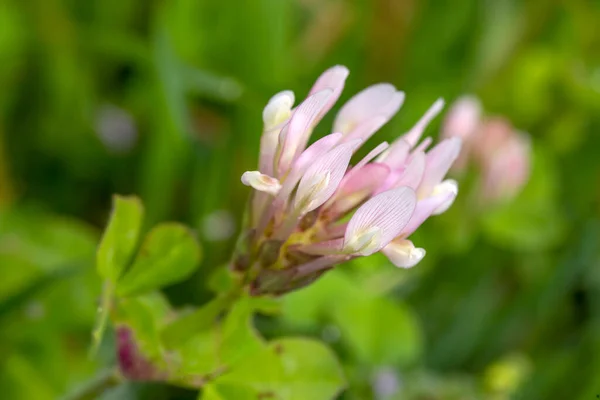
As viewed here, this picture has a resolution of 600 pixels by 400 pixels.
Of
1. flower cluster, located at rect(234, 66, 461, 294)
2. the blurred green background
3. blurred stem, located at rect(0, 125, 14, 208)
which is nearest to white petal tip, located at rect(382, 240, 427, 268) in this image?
flower cluster, located at rect(234, 66, 461, 294)

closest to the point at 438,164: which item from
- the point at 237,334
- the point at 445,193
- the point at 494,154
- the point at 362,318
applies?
the point at 445,193

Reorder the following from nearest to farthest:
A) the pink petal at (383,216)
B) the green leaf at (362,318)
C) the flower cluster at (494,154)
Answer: the pink petal at (383,216) → the green leaf at (362,318) → the flower cluster at (494,154)

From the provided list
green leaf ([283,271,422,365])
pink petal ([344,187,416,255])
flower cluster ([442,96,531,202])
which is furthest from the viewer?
flower cluster ([442,96,531,202])

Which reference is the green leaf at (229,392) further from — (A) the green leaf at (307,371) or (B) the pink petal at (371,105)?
(B) the pink petal at (371,105)

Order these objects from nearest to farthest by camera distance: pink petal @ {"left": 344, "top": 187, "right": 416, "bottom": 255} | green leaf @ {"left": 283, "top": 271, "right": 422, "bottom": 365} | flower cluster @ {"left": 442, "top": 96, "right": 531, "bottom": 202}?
pink petal @ {"left": 344, "top": 187, "right": 416, "bottom": 255} → green leaf @ {"left": 283, "top": 271, "right": 422, "bottom": 365} → flower cluster @ {"left": 442, "top": 96, "right": 531, "bottom": 202}

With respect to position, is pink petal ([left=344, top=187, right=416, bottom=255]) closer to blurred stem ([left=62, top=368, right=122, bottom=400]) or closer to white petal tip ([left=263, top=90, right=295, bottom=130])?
white petal tip ([left=263, top=90, right=295, bottom=130])

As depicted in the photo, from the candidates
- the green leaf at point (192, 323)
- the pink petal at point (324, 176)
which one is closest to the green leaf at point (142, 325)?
the green leaf at point (192, 323)

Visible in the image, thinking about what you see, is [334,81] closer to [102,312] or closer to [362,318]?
[102,312]

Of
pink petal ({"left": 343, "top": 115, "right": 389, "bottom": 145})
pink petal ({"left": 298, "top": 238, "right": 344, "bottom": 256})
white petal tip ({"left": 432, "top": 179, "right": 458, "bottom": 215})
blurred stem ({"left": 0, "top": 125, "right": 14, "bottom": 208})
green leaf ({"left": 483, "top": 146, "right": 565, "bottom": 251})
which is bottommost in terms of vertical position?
pink petal ({"left": 298, "top": 238, "right": 344, "bottom": 256})
